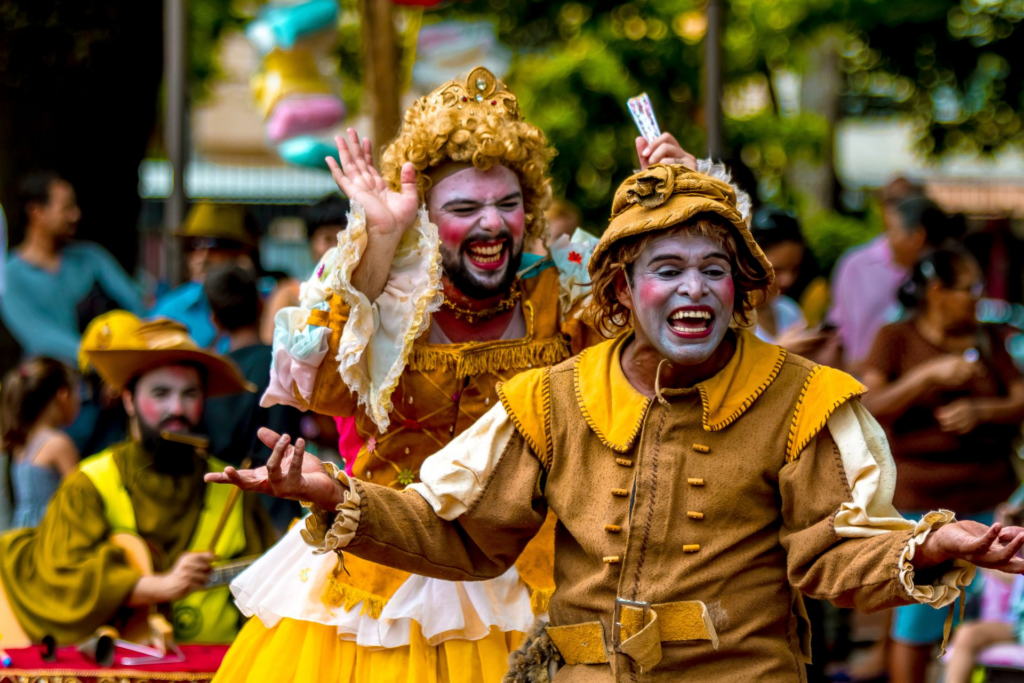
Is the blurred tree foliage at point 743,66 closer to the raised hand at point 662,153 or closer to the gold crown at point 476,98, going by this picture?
the gold crown at point 476,98

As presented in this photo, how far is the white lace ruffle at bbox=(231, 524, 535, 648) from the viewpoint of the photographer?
356 cm

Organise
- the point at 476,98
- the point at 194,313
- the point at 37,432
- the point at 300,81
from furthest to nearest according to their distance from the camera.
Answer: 1. the point at 300,81
2. the point at 194,313
3. the point at 37,432
4. the point at 476,98

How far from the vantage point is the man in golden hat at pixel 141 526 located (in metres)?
4.49

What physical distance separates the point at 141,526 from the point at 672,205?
247 centimetres

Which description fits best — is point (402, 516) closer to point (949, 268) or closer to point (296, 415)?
point (296, 415)

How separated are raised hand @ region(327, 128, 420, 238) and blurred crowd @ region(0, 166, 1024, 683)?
4.83 feet

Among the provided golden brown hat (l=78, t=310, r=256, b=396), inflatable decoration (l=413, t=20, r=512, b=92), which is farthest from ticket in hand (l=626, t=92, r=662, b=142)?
inflatable decoration (l=413, t=20, r=512, b=92)

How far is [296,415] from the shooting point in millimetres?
5438

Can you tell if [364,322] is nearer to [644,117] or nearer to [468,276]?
[468,276]

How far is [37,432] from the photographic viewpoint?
5941 millimetres

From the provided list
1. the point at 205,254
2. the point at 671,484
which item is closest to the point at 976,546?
the point at 671,484

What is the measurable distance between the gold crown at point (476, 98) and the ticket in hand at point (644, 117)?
1.07 ft

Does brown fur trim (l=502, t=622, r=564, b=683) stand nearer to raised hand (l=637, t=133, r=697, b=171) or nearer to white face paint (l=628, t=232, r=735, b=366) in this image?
white face paint (l=628, t=232, r=735, b=366)

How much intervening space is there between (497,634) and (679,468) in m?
0.92
